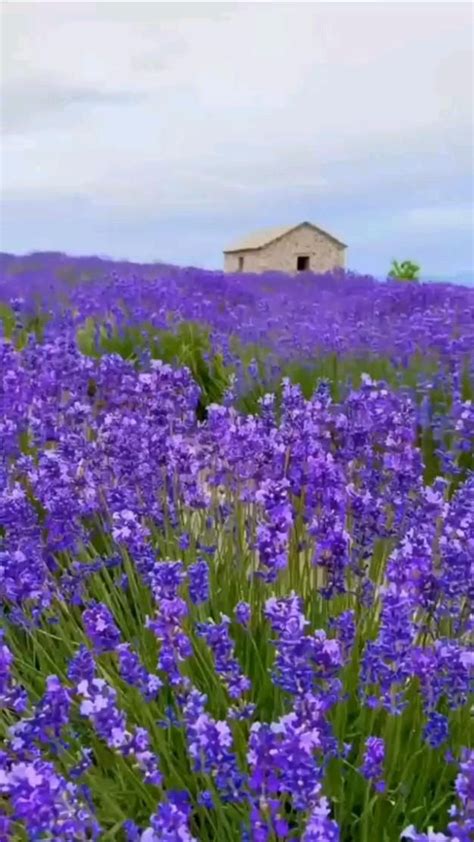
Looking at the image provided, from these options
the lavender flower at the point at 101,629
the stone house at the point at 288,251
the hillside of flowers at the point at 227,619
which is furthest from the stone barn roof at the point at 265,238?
the lavender flower at the point at 101,629

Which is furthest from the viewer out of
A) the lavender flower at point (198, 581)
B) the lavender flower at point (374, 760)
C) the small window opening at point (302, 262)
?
the small window opening at point (302, 262)

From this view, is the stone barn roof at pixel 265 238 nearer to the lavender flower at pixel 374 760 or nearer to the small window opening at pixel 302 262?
the small window opening at pixel 302 262

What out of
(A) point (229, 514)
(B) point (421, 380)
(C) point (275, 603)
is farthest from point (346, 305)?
(C) point (275, 603)

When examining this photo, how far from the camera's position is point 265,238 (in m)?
21.5

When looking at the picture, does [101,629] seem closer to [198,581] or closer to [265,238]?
[198,581]

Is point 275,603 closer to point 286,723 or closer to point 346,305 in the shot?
point 286,723

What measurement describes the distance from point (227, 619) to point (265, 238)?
20.6 m

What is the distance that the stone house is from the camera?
69.0ft

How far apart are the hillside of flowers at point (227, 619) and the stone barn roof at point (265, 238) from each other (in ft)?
57.4

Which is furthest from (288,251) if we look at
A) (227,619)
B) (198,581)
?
(227,619)

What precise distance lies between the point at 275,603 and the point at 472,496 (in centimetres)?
78

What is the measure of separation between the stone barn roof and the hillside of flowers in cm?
1750

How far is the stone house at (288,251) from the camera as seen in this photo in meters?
21.0

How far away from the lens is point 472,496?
2.02 m
